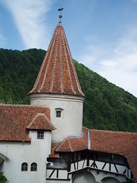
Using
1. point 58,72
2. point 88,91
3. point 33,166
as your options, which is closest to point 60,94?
point 58,72

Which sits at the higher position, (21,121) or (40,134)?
(21,121)

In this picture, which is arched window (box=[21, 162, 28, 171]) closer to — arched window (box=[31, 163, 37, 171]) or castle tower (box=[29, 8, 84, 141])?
arched window (box=[31, 163, 37, 171])

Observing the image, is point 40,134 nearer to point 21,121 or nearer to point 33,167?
point 21,121

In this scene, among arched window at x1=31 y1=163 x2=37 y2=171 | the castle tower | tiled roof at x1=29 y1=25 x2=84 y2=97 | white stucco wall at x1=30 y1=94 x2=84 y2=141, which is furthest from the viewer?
tiled roof at x1=29 y1=25 x2=84 y2=97

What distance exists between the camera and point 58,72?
24578 millimetres

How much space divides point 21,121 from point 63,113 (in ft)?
13.4

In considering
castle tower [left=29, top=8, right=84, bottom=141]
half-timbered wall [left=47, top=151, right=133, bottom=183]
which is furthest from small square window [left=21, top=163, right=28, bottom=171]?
Answer: castle tower [left=29, top=8, right=84, bottom=141]

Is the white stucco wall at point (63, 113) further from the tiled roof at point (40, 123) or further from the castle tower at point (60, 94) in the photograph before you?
the tiled roof at point (40, 123)

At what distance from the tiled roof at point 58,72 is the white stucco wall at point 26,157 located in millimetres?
4663

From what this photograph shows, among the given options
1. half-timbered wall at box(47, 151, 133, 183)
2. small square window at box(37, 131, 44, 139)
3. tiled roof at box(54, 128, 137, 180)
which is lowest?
half-timbered wall at box(47, 151, 133, 183)

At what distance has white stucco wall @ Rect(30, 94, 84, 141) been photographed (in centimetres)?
2336

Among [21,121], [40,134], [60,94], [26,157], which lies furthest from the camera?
[60,94]

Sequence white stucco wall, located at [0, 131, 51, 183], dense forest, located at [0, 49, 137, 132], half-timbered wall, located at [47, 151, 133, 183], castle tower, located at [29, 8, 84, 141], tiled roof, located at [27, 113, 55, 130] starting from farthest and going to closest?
dense forest, located at [0, 49, 137, 132]
castle tower, located at [29, 8, 84, 141]
half-timbered wall, located at [47, 151, 133, 183]
tiled roof, located at [27, 113, 55, 130]
white stucco wall, located at [0, 131, 51, 183]

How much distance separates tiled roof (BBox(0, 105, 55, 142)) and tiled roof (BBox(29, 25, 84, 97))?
2194 mm
